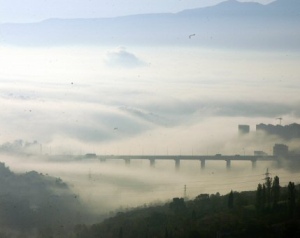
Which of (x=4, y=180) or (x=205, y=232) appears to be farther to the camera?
Result: (x=4, y=180)

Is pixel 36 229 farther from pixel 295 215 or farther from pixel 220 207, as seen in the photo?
pixel 295 215

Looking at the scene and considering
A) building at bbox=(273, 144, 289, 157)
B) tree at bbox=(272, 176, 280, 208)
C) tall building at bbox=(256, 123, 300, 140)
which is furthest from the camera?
tall building at bbox=(256, 123, 300, 140)

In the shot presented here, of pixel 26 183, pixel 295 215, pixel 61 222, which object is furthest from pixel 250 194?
pixel 26 183

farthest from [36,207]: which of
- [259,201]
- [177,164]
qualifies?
[259,201]

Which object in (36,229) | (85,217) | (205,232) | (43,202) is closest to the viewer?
(205,232)

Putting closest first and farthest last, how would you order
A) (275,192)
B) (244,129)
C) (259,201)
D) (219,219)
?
(219,219) → (259,201) → (275,192) → (244,129)

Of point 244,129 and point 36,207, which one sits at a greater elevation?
point 244,129

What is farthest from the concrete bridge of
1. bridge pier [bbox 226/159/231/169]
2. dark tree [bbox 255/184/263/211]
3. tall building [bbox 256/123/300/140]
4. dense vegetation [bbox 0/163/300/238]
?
dark tree [bbox 255/184/263/211]

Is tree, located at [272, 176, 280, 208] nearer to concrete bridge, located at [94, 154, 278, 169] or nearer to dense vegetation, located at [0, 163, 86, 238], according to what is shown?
dense vegetation, located at [0, 163, 86, 238]

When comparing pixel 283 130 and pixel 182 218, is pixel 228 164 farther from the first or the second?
pixel 182 218
